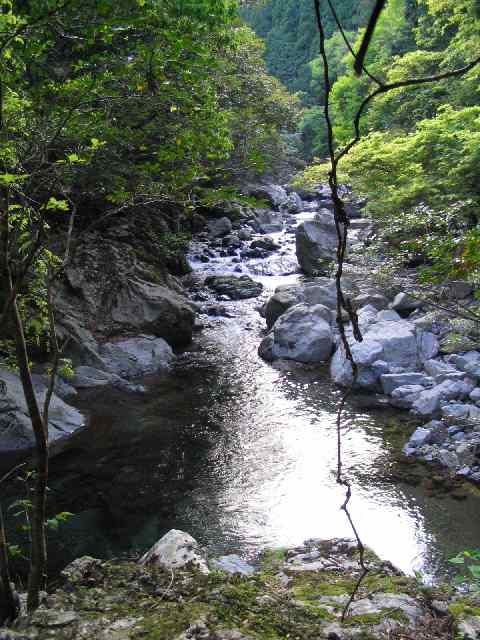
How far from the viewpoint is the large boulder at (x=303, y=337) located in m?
12.1

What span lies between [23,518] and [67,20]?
5.79 metres

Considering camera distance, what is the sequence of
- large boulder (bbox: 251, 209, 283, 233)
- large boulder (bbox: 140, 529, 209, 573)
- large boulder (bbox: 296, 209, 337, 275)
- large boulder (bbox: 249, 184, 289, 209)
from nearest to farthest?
large boulder (bbox: 140, 529, 209, 573) < large boulder (bbox: 296, 209, 337, 275) < large boulder (bbox: 251, 209, 283, 233) < large boulder (bbox: 249, 184, 289, 209)

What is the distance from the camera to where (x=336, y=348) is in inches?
486

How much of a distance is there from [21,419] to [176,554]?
490 cm

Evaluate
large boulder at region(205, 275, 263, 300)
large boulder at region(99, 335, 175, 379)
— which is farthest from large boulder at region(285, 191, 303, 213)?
large boulder at region(99, 335, 175, 379)

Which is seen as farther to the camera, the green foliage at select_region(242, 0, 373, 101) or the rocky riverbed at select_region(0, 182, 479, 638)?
the green foliage at select_region(242, 0, 373, 101)

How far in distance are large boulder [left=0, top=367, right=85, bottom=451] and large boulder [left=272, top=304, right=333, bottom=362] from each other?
479 centimetres

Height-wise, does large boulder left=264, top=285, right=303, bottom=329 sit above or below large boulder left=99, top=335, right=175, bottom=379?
above

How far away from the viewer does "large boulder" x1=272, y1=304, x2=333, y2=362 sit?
477 inches

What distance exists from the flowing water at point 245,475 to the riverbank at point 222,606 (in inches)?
54.5

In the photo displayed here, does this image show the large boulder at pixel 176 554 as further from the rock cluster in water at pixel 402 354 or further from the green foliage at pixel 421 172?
the green foliage at pixel 421 172

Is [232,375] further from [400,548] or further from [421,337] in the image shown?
[400,548]

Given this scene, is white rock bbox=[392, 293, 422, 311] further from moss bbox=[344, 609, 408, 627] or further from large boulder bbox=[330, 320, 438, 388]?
moss bbox=[344, 609, 408, 627]

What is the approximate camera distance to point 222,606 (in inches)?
135
